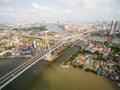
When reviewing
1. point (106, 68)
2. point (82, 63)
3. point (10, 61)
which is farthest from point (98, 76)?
point (10, 61)

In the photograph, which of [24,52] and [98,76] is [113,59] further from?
[24,52]

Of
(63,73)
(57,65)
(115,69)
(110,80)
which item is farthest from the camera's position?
(57,65)

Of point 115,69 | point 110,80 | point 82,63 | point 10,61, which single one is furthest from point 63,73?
point 10,61

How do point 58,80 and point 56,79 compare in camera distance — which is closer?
point 58,80

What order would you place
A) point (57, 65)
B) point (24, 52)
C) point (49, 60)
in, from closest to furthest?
point (57, 65) → point (49, 60) → point (24, 52)

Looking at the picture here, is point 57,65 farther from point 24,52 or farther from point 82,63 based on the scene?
point 24,52

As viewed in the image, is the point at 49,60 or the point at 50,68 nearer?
the point at 50,68
